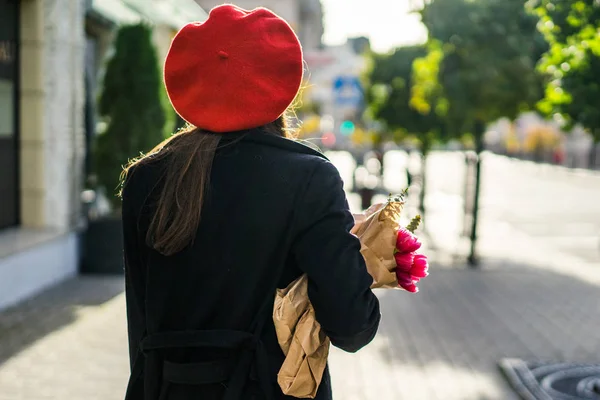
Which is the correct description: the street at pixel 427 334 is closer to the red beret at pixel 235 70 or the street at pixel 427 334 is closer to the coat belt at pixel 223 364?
the coat belt at pixel 223 364

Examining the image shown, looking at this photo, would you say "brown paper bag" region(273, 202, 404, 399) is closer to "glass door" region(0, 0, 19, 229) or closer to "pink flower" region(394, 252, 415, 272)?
"pink flower" region(394, 252, 415, 272)

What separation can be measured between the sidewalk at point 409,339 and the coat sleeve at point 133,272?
311cm

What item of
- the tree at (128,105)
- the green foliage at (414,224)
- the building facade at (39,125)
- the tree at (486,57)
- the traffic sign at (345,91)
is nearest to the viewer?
the green foliage at (414,224)

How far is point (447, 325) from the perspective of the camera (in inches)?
285

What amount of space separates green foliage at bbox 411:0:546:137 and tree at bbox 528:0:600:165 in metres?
5.19

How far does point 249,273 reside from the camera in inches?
68.9

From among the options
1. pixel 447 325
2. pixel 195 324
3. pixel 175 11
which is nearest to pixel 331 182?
pixel 195 324

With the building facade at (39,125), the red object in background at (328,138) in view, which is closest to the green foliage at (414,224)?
the red object in background at (328,138)

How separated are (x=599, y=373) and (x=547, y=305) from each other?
9.24 feet

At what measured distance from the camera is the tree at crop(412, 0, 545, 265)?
35.7 ft

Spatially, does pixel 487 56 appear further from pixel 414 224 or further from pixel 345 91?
pixel 345 91

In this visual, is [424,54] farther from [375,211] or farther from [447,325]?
[375,211]

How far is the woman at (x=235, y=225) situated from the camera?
67.3 inches

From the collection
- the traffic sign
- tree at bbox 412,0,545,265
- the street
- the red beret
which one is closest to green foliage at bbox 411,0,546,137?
tree at bbox 412,0,545,265
